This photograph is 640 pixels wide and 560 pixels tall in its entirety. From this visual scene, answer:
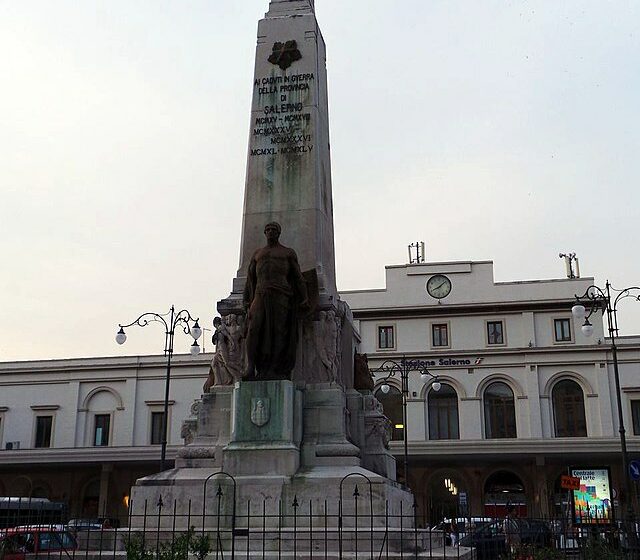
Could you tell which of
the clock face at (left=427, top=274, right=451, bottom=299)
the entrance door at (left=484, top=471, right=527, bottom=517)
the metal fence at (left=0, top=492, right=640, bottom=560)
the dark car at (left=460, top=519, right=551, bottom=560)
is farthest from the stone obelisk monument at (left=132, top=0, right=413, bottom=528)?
the clock face at (left=427, top=274, right=451, bottom=299)

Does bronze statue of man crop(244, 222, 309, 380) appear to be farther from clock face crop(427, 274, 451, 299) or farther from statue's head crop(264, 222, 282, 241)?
clock face crop(427, 274, 451, 299)

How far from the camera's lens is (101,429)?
4953 centimetres

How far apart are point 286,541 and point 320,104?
744 centimetres

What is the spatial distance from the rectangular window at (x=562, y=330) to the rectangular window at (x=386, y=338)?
909cm

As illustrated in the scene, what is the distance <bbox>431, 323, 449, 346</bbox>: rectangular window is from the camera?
160 feet

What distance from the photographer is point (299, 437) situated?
1194cm

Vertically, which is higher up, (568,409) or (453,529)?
(568,409)

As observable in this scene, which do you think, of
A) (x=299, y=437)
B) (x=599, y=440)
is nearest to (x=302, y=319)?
(x=299, y=437)

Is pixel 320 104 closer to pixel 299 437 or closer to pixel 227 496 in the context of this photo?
pixel 299 437

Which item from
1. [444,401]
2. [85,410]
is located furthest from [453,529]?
[85,410]

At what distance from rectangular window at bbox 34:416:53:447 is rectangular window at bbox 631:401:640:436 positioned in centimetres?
3218

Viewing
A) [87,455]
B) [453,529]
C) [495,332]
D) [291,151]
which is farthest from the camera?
[495,332]

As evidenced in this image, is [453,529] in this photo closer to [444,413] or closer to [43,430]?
[444,413]

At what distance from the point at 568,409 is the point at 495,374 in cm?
420
